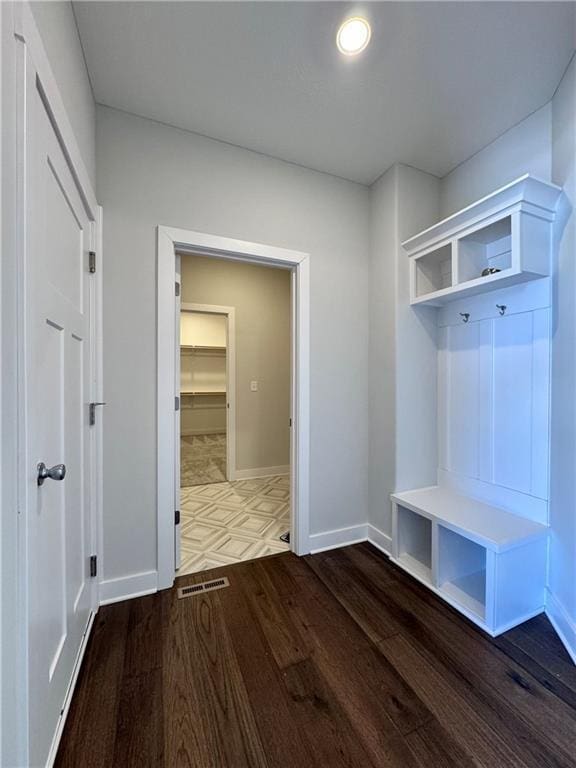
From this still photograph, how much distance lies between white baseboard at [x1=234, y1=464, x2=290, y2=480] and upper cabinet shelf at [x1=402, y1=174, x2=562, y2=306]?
2746 mm

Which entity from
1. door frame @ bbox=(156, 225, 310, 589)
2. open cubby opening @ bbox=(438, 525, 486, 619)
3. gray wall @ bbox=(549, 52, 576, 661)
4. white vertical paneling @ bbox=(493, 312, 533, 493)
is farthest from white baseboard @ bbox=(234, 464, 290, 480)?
gray wall @ bbox=(549, 52, 576, 661)

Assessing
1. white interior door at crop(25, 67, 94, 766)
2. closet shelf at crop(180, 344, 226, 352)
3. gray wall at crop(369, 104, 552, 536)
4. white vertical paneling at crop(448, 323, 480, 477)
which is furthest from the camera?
closet shelf at crop(180, 344, 226, 352)

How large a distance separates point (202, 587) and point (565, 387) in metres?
2.20

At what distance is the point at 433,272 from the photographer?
88.0 inches

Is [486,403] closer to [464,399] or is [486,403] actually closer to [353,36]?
[464,399]

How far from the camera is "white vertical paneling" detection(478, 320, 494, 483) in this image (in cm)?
194

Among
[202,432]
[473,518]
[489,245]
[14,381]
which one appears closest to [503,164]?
[489,245]

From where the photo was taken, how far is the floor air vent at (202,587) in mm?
1793

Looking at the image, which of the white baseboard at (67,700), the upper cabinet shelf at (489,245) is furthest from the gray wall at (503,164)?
the white baseboard at (67,700)

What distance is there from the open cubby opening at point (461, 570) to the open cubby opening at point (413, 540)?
0.18 m

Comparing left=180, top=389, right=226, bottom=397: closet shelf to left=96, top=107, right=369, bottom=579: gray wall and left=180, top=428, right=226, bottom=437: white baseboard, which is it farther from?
left=96, top=107, right=369, bottom=579: gray wall

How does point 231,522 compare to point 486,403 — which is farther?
point 231,522

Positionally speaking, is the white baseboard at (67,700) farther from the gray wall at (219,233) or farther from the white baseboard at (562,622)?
the white baseboard at (562,622)

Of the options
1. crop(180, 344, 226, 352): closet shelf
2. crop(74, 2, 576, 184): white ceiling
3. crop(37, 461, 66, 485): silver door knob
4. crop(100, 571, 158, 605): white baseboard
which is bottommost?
crop(100, 571, 158, 605): white baseboard
